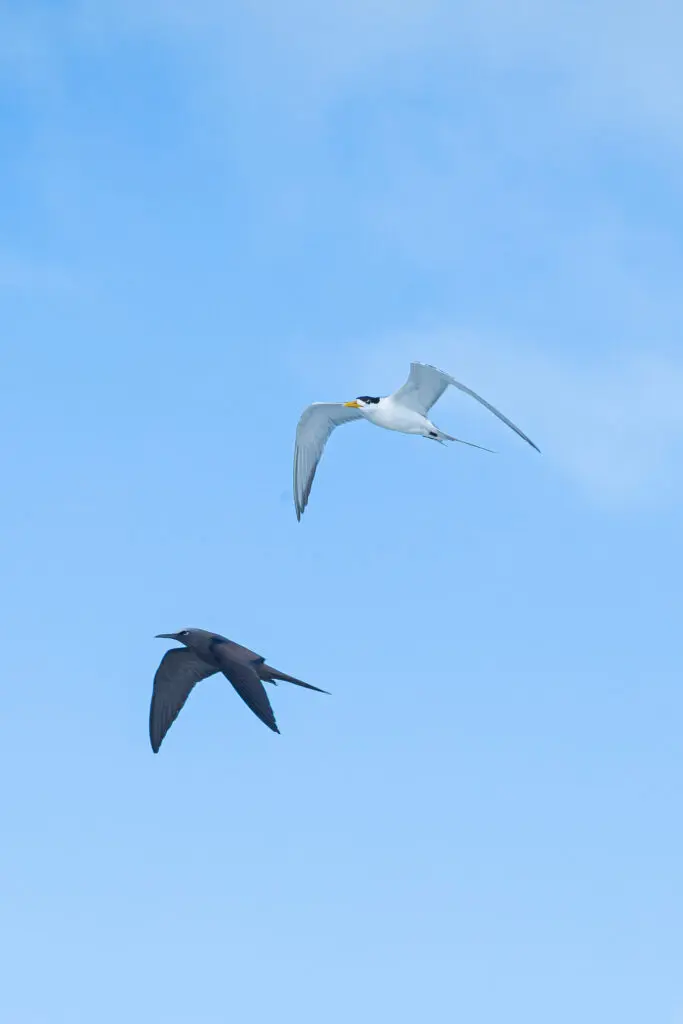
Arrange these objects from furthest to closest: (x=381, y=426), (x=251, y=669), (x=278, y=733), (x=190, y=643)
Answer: (x=381, y=426) → (x=190, y=643) → (x=251, y=669) → (x=278, y=733)

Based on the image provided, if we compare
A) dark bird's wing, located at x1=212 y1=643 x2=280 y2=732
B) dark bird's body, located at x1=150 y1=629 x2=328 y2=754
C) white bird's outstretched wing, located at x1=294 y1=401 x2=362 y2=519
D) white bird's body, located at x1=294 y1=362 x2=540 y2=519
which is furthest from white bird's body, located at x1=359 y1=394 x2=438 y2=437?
dark bird's wing, located at x1=212 y1=643 x2=280 y2=732

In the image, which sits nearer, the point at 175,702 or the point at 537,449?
the point at 537,449

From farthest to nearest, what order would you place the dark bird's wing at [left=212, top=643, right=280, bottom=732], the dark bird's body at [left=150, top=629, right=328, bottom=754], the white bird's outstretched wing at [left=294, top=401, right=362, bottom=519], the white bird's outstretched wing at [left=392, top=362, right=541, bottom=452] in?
the white bird's outstretched wing at [left=294, top=401, right=362, bottom=519]
the white bird's outstretched wing at [left=392, top=362, right=541, bottom=452]
the dark bird's body at [left=150, top=629, right=328, bottom=754]
the dark bird's wing at [left=212, top=643, right=280, bottom=732]

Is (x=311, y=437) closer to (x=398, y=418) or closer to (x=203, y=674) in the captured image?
(x=398, y=418)

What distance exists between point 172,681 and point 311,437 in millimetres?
11018

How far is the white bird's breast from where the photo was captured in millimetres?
32844

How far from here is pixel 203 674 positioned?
91.6ft

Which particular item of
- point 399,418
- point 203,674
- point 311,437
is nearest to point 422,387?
point 399,418

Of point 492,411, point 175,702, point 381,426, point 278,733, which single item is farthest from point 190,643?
point 381,426

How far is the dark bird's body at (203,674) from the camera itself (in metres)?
23.0

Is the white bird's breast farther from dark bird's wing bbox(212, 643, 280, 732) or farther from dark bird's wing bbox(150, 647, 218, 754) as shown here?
dark bird's wing bbox(212, 643, 280, 732)

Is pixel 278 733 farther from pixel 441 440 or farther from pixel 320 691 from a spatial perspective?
pixel 441 440

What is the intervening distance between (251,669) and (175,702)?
14.3 ft

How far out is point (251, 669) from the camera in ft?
79.9
